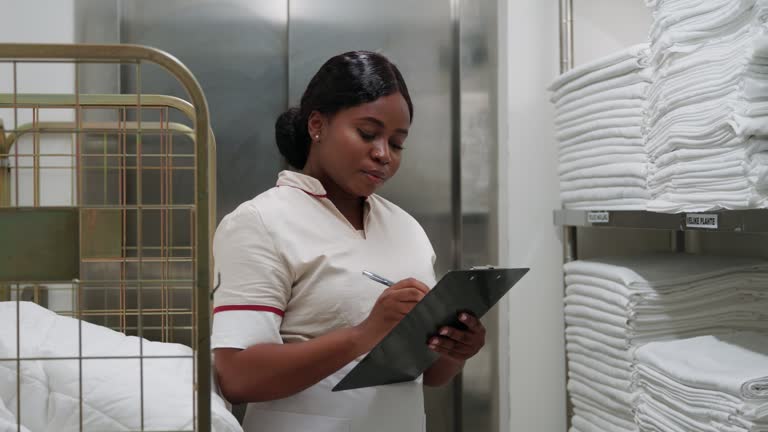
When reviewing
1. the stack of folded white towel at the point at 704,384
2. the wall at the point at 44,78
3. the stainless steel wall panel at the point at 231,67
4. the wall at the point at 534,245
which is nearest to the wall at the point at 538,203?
the wall at the point at 534,245

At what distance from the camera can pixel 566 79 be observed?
6.42ft

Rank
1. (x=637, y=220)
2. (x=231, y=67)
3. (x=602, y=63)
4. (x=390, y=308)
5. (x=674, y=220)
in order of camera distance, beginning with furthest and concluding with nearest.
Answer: (x=231, y=67) → (x=602, y=63) → (x=637, y=220) → (x=674, y=220) → (x=390, y=308)

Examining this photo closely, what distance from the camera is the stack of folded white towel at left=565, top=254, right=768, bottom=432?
64.9 inches

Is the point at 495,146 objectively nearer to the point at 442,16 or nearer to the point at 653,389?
the point at 442,16

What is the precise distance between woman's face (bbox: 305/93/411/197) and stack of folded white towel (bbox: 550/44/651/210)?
685 millimetres

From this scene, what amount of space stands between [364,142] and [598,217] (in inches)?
31.6

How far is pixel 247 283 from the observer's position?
44.6 inches

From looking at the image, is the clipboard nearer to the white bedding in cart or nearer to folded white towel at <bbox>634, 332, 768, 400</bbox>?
the white bedding in cart

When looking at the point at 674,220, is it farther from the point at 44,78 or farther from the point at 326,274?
the point at 44,78

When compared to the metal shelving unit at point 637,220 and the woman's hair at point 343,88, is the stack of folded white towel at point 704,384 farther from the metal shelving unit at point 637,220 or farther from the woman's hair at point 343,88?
the woman's hair at point 343,88

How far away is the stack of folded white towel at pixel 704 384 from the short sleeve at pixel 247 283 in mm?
804

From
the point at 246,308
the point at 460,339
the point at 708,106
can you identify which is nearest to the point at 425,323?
the point at 460,339

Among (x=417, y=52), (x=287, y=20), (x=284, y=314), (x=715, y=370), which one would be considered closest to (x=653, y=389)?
(x=715, y=370)

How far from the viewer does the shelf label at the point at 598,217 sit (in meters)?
1.76
